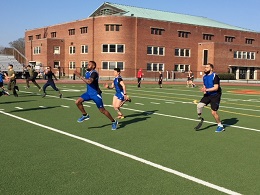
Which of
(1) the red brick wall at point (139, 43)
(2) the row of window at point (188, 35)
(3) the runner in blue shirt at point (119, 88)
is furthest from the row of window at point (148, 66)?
(3) the runner in blue shirt at point (119, 88)

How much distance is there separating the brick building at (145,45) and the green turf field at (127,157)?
1724 inches

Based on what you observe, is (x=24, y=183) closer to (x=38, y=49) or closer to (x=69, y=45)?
(x=69, y=45)

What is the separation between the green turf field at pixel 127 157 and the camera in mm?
4746

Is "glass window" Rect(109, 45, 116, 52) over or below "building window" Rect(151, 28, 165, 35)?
below

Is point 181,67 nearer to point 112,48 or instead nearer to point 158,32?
point 158,32

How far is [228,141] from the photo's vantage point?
7.85 metres

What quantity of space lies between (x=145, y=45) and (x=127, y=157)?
49.8m

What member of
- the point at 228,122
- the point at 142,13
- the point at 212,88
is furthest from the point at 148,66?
the point at 212,88

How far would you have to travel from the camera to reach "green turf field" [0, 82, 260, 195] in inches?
187

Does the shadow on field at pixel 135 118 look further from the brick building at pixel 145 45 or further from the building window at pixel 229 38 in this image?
the building window at pixel 229 38

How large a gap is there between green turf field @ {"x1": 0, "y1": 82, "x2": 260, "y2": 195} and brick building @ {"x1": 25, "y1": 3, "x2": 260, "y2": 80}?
144 feet

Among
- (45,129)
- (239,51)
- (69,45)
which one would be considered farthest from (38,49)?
(45,129)

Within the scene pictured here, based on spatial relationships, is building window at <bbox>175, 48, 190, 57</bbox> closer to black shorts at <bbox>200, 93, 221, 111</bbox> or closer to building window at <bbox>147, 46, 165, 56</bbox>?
building window at <bbox>147, 46, 165, 56</bbox>

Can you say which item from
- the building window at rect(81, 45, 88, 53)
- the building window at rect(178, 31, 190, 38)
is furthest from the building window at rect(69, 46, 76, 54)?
the building window at rect(178, 31, 190, 38)
